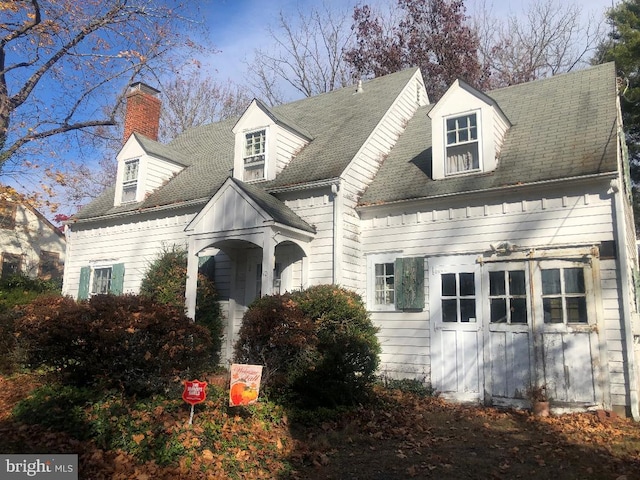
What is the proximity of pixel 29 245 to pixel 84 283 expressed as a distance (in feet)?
52.9

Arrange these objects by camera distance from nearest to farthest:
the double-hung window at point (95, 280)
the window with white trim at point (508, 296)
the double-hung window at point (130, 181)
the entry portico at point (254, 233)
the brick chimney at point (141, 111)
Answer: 1. the window with white trim at point (508, 296)
2. the entry portico at point (254, 233)
3. the double-hung window at point (95, 280)
4. the double-hung window at point (130, 181)
5. the brick chimney at point (141, 111)

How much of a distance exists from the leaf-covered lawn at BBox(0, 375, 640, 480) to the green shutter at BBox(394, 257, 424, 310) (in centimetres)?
275

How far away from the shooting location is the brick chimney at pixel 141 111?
17938 mm

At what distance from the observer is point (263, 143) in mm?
13141

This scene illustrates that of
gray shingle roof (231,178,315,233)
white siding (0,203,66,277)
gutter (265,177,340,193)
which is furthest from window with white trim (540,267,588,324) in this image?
white siding (0,203,66,277)

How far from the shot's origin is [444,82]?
78.1 feet

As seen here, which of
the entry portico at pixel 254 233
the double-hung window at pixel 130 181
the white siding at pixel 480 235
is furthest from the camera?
the double-hung window at pixel 130 181

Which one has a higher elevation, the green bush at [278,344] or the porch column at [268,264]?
the porch column at [268,264]

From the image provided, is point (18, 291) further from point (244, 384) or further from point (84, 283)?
point (244, 384)

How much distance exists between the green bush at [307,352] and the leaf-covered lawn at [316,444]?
53 cm

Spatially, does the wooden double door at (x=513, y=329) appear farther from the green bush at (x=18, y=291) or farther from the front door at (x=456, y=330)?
the green bush at (x=18, y=291)

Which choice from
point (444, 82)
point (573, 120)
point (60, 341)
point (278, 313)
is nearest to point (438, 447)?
point (278, 313)

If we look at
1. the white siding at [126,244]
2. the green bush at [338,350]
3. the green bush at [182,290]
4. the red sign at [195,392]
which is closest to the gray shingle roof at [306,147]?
the white siding at [126,244]

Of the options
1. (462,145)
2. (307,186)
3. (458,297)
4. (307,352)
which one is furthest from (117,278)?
(462,145)
